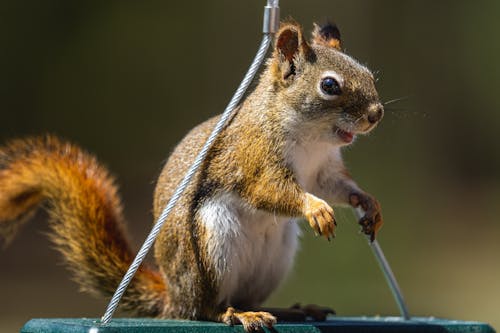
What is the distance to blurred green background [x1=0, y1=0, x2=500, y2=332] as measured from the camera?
5.71 m

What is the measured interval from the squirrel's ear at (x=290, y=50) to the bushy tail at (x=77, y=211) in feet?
1.67

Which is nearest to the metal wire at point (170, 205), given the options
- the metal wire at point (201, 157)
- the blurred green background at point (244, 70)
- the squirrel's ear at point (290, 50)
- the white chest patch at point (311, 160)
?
the metal wire at point (201, 157)

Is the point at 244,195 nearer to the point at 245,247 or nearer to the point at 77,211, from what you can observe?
the point at 245,247

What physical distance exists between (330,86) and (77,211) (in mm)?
651

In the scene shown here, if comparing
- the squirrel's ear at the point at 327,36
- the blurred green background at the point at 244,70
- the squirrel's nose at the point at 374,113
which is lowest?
the blurred green background at the point at 244,70

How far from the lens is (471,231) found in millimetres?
6324

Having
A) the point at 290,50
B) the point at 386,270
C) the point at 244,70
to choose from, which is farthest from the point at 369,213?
the point at 244,70

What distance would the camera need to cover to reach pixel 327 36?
2164 mm

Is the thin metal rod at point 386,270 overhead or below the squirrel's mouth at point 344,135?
below

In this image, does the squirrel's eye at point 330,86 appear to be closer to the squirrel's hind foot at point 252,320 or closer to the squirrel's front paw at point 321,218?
the squirrel's front paw at point 321,218

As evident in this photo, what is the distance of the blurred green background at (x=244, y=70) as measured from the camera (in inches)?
225

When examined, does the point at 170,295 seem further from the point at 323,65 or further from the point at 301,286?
the point at 301,286

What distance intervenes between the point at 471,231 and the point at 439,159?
836mm

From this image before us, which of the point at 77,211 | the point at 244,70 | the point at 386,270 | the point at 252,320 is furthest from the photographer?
the point at 244,70
